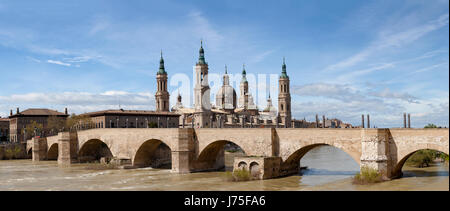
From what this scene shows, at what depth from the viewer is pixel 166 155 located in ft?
184

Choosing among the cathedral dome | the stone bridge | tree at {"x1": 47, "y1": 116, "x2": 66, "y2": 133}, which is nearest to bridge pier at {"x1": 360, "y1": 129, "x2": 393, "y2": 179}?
the stone bridge

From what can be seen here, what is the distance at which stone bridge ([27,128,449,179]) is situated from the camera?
30.2 meters

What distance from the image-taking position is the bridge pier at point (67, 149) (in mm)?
58562

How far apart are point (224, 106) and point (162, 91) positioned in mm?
18155

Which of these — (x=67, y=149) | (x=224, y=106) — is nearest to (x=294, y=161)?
(x=67, y=149)

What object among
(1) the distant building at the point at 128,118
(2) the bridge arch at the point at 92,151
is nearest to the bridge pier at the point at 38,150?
(2) the bridge arch at the point at 92,151

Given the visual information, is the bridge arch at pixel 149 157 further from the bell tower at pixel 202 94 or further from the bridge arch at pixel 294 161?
the bell tower at pixel 202 94

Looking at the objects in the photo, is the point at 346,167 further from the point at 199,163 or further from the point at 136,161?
the point at 136,161

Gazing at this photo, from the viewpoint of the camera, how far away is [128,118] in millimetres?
90062

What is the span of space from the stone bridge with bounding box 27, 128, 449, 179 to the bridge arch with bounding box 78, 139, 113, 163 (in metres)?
1.38

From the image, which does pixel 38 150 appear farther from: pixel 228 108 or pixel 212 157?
pixel 228 108

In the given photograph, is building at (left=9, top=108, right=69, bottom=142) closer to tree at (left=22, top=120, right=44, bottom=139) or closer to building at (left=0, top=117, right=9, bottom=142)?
tree at (left=22, top=120, right=44, bottom=139)
